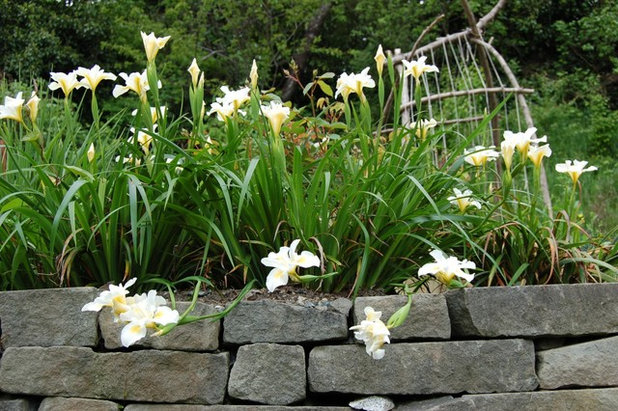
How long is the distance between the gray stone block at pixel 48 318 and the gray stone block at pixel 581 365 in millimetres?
1165

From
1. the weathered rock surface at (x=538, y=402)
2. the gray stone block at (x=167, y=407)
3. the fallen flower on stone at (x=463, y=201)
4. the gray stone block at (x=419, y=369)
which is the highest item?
the fallen flower on stone at (x=463, y=201)

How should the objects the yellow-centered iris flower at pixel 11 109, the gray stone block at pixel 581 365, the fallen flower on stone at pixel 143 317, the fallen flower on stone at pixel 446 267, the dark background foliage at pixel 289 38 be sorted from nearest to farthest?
the fallen flower on stone at pixel 143 317, the fallen flower on stone at pixel 446 267, the gray stone block at pixel 581 365, the yellow-centered iris flower at pixel 11 109, the dark background foliage at pixel 289 38

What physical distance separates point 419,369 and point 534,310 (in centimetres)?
34

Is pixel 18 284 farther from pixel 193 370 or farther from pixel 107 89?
pixel 107 89

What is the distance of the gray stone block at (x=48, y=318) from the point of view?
1.68 meters

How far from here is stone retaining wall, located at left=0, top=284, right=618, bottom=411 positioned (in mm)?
1613

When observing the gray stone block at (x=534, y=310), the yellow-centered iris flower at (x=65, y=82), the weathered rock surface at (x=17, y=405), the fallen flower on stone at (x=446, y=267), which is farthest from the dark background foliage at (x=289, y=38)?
the fallen flower on stone at (x=446, y=267)

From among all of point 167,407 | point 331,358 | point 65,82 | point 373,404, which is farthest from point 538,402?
point 65,82

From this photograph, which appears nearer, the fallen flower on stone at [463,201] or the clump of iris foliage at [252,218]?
the clump of iris foliage at [252,218]

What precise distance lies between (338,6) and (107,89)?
12.2 ft

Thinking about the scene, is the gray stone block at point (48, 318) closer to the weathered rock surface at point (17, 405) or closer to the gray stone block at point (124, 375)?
the gray stone block at point (124, 375)

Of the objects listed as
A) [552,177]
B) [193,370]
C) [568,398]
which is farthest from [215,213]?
[552,177]

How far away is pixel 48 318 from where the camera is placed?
1698 millimetres

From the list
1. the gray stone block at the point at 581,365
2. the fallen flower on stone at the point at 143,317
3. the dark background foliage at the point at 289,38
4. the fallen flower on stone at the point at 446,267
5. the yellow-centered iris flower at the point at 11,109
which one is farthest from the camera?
the dark background foliage at the point at 289,38
